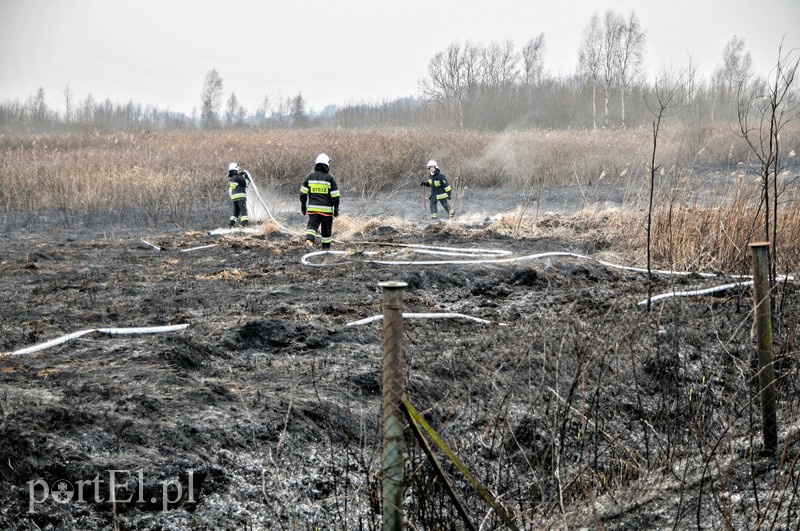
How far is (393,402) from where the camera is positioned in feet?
7.14

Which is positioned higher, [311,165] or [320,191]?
[311,165]

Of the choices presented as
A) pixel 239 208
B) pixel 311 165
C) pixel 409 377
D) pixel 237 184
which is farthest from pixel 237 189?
pixel 409 377

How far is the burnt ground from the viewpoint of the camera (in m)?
3.34

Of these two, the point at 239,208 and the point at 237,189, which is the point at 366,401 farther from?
the point at 239,208

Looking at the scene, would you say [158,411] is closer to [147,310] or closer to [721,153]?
[147,310]

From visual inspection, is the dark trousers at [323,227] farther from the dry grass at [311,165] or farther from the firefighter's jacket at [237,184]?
the firefighter's jacket at [237,184]

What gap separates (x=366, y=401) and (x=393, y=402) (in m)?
2.51

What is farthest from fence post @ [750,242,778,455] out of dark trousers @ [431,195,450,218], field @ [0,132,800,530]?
dark trousers @ [431,195,450,218]

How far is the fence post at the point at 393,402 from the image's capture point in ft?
6.95

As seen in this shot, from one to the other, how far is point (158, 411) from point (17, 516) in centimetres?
109

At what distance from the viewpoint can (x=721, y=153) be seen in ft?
80.2

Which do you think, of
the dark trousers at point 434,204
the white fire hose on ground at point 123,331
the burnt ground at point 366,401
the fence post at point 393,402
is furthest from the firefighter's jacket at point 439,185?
the fence post at point 393,402

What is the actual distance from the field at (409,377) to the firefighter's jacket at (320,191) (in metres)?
0.73

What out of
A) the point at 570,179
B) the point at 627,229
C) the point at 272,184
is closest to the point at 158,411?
the point at 627,229
